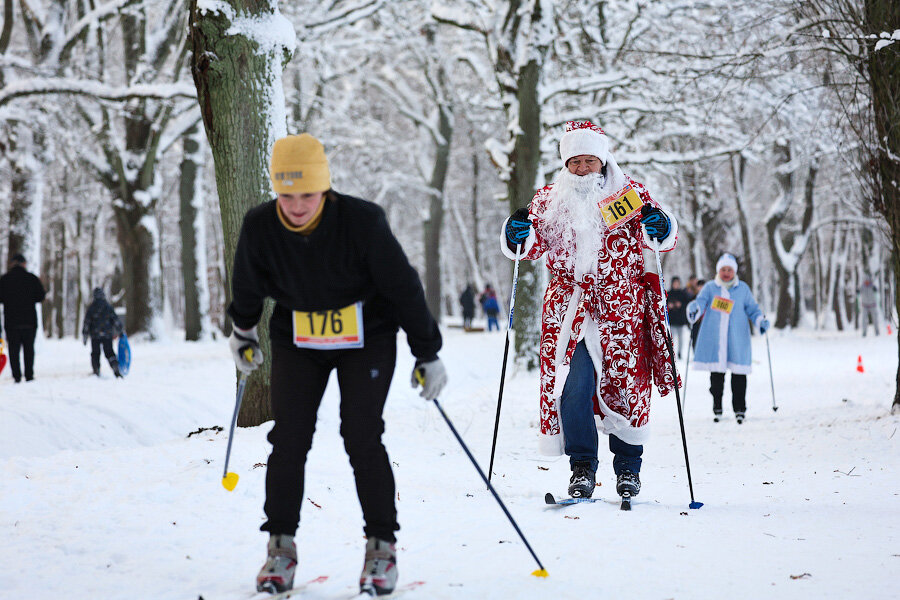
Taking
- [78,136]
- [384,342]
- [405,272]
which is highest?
[78,136]

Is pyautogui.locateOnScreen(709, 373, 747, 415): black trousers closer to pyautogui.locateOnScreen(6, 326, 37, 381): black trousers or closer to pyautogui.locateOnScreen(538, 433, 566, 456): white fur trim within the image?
pyautogui.locateOnScreen(538, 433, 566, 456): white fur trim

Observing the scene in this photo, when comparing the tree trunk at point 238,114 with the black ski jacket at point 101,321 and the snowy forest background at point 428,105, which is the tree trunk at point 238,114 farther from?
the black ski jacket at point 101,321

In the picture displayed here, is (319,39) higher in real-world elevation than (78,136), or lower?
higher

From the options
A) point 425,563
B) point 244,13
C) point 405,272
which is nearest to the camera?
point 405,272

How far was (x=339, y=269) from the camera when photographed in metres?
3.09

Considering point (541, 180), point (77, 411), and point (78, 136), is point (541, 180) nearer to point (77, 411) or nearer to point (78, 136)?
point (77, 411)

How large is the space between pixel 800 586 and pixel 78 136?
18.7 meters

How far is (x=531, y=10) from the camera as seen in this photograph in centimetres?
1320

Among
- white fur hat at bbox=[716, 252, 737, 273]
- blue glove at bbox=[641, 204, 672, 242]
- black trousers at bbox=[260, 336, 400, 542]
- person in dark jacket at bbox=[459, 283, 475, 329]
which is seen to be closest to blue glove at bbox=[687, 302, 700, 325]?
white fur hat at bbox=[716, 252, 737, 273]

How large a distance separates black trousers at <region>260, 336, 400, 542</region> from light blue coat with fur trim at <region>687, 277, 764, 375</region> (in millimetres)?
6527

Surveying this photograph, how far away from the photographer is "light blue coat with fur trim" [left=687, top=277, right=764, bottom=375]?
29.3ft

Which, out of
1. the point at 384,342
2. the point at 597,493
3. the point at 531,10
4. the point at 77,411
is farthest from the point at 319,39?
the point at 384,342

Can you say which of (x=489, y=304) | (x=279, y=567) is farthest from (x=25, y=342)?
(x=489, y=304)

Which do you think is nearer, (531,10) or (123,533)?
(123,533)
